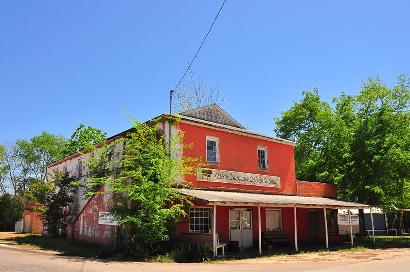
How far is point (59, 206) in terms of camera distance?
2547cm

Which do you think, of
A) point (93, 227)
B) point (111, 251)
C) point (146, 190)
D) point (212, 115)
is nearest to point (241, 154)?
point (212, 115)

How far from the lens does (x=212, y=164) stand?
20234mm

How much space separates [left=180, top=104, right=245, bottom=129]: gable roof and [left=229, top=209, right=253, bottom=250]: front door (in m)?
5.32

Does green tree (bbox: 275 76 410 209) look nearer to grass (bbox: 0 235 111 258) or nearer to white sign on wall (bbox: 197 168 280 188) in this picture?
white sign on wall (bbox: 197 168 280 188)

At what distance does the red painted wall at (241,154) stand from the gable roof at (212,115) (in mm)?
1413

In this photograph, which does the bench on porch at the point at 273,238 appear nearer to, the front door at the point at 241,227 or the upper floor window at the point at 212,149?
the front door at the point at 241,227

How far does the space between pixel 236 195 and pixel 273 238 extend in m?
3.92

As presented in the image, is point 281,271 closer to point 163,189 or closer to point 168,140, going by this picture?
point 163,189

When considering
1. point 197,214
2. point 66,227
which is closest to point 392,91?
point 197,214

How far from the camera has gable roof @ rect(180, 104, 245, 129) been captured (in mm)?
21656

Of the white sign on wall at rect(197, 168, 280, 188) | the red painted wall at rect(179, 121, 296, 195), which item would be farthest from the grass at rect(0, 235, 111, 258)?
the white sign on wall at rect(197, 168, 280, 188)

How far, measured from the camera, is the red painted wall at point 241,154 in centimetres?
1970

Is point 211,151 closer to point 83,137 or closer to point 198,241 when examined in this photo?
point 198,241

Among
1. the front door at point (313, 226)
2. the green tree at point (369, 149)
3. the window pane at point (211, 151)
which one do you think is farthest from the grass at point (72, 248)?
the green tree at point (369, 149)
